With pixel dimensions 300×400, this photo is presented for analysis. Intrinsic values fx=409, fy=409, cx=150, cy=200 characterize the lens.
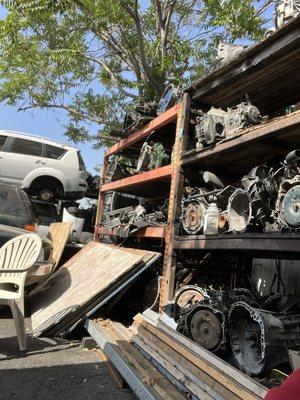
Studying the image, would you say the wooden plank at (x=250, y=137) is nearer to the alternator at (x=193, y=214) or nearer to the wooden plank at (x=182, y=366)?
the alternator at (x=193, y=214)

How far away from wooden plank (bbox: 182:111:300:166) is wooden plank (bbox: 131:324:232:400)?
231 centimetres

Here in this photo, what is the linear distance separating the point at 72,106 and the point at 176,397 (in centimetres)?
1466

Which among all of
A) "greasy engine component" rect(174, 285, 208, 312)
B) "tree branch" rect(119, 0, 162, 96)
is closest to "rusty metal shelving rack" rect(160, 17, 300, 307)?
"greasy engine component" rect(174, 285, 208, 312)

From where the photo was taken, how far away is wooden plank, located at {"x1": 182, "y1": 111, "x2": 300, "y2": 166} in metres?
4.02

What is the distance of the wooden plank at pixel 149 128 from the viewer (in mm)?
6405

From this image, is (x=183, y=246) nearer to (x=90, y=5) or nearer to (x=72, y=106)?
(x=90, y=5)

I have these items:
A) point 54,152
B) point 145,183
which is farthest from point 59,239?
point 54,152

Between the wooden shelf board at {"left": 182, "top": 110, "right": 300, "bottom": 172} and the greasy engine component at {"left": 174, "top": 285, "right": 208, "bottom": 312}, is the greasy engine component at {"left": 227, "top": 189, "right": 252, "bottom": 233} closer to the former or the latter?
the wooden shelf board at {"left": 182, "top": 110, "right": 300, "bottom": 172}

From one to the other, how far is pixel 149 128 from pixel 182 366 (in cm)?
432

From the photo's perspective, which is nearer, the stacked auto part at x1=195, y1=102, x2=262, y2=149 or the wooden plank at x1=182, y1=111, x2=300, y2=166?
the wooden plank at x1=182, y1=111, x2=300, y2=166

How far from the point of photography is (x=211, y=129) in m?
5.15

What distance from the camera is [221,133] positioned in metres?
5.25

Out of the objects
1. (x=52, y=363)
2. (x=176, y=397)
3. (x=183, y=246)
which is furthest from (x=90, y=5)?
(x=176, y=397)

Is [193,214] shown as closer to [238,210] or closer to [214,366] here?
[238,210]
